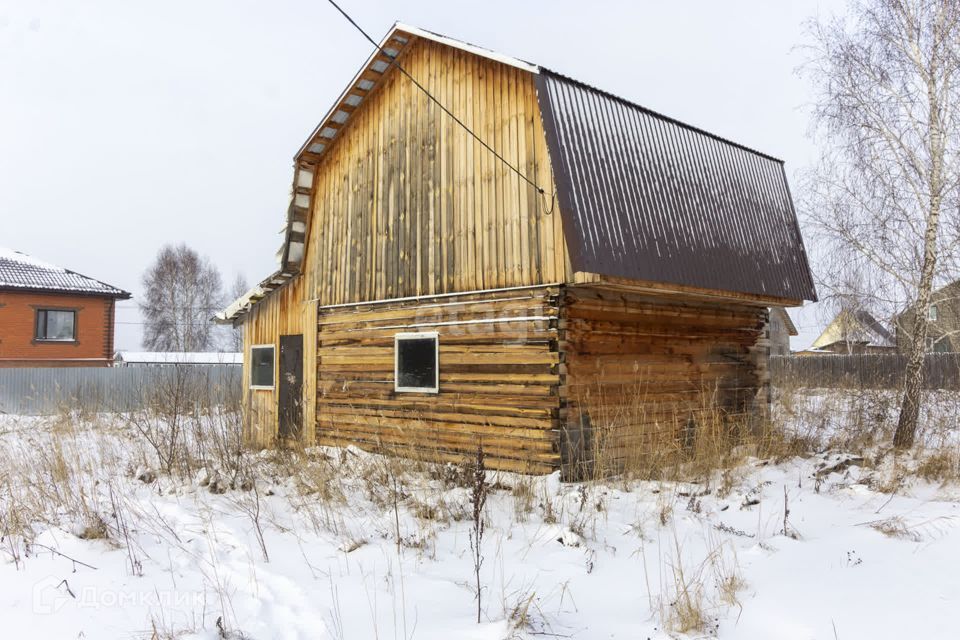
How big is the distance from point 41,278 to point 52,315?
5.28 ft

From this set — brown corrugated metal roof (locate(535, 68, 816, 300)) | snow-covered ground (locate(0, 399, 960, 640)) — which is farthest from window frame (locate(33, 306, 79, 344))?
brown corrugated metal roof (locate(535, 68, 816, 300))

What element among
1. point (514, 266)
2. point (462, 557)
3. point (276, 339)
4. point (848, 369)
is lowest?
point (462, 557)

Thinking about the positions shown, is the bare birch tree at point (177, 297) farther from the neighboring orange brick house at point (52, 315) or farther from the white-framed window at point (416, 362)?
the white-framed window at point (416, 362)

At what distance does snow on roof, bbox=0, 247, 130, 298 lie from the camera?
84.0 ft

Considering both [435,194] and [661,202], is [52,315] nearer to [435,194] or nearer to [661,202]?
[435,194]

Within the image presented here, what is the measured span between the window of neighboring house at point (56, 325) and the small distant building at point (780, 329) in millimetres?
39753

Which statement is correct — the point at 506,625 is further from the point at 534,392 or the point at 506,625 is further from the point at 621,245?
the point at 621,245

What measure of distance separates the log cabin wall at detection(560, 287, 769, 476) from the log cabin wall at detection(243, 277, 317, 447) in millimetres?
5845

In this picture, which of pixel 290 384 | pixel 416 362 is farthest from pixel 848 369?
pixel 290 384

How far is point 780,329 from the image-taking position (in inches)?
1748

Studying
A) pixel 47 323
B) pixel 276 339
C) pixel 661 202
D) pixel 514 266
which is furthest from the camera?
pixel 47 323

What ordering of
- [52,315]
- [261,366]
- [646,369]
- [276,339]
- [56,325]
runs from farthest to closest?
[56,325], [52,315], [261,366], [276,339], [646,369]

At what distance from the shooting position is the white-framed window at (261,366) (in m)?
13.8

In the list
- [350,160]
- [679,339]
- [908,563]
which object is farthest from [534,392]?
[350,160]
